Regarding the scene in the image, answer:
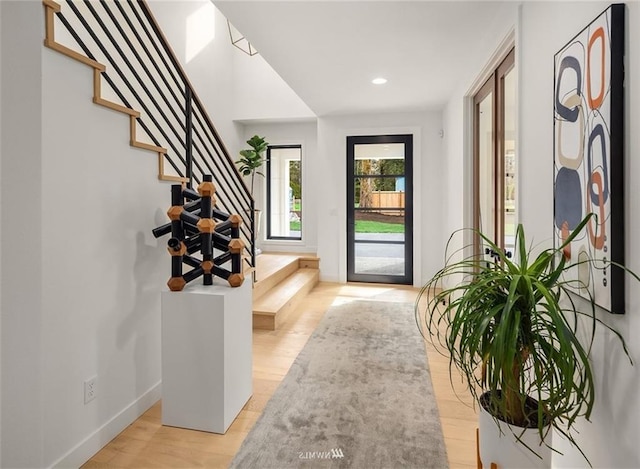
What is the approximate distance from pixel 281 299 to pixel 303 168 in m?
3.07

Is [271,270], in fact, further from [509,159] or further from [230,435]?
[509,159]

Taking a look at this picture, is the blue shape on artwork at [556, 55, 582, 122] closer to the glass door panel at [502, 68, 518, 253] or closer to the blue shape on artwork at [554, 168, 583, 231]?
the blue shape on artwork at [554, 168, 583, 231]

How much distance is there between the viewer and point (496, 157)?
2969mm

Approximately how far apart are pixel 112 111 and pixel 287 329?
8.07 feet

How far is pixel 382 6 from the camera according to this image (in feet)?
8.08

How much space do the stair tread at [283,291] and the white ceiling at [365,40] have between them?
2.28 meters

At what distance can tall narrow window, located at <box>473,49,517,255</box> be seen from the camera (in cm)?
263

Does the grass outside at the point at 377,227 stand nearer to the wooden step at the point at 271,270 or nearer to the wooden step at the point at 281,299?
the wooden step at the point at 281,299

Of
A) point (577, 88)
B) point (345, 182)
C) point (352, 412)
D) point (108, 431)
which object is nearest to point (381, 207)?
point (345, 182)

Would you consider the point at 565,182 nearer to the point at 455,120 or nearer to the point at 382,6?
the point at 382,6

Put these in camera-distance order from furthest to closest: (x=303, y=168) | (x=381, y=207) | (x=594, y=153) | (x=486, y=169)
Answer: (x=303, y=168)
(x=381, y=207)
(x=486, y=169)
(x=594, y=153)

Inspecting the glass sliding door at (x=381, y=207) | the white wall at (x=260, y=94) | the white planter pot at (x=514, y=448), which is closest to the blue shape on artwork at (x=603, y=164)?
the white planter pot at (x=514, y=448)

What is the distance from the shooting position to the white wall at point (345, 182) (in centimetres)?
539

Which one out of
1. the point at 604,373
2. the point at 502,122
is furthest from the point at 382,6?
the point at 604,373
